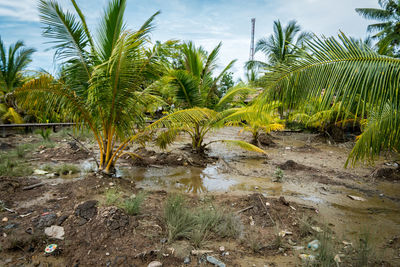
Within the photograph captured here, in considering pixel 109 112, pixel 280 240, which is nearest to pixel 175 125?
pixel 109 112

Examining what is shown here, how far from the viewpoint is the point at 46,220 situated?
2777mm

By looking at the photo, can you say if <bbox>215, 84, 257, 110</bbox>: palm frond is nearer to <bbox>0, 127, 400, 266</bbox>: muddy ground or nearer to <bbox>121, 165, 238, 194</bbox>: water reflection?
<bbox>0, 127, 400, 266</bbox>: muddy ground

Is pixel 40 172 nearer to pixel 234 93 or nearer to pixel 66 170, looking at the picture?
pixel 66 170

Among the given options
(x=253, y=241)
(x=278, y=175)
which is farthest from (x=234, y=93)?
(x=253, y=241)

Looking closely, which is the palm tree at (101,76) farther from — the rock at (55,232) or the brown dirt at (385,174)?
the brown dirt at (385,174)

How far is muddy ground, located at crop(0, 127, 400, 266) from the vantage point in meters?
2.43

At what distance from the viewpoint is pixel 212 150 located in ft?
27.2

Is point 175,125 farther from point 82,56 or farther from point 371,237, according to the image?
point 371,237

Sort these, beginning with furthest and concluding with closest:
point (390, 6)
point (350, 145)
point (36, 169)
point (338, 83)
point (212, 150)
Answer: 1. point (390, 6)
2. point (350, 145)
3. point (212, 150)
4. point (36, 169)
5. point (338, 83)

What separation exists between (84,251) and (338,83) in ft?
10.3

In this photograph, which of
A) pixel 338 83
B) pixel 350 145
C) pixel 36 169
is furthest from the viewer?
pixel 350 145

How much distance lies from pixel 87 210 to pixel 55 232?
1.35ft

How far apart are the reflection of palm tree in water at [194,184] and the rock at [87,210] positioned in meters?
1.96

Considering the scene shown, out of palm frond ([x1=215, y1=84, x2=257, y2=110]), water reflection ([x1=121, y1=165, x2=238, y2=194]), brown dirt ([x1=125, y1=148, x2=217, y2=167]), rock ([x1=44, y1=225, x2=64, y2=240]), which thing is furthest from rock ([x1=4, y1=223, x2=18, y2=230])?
palm frond ([x1=215, y1=84, x2=257, y2=110])
